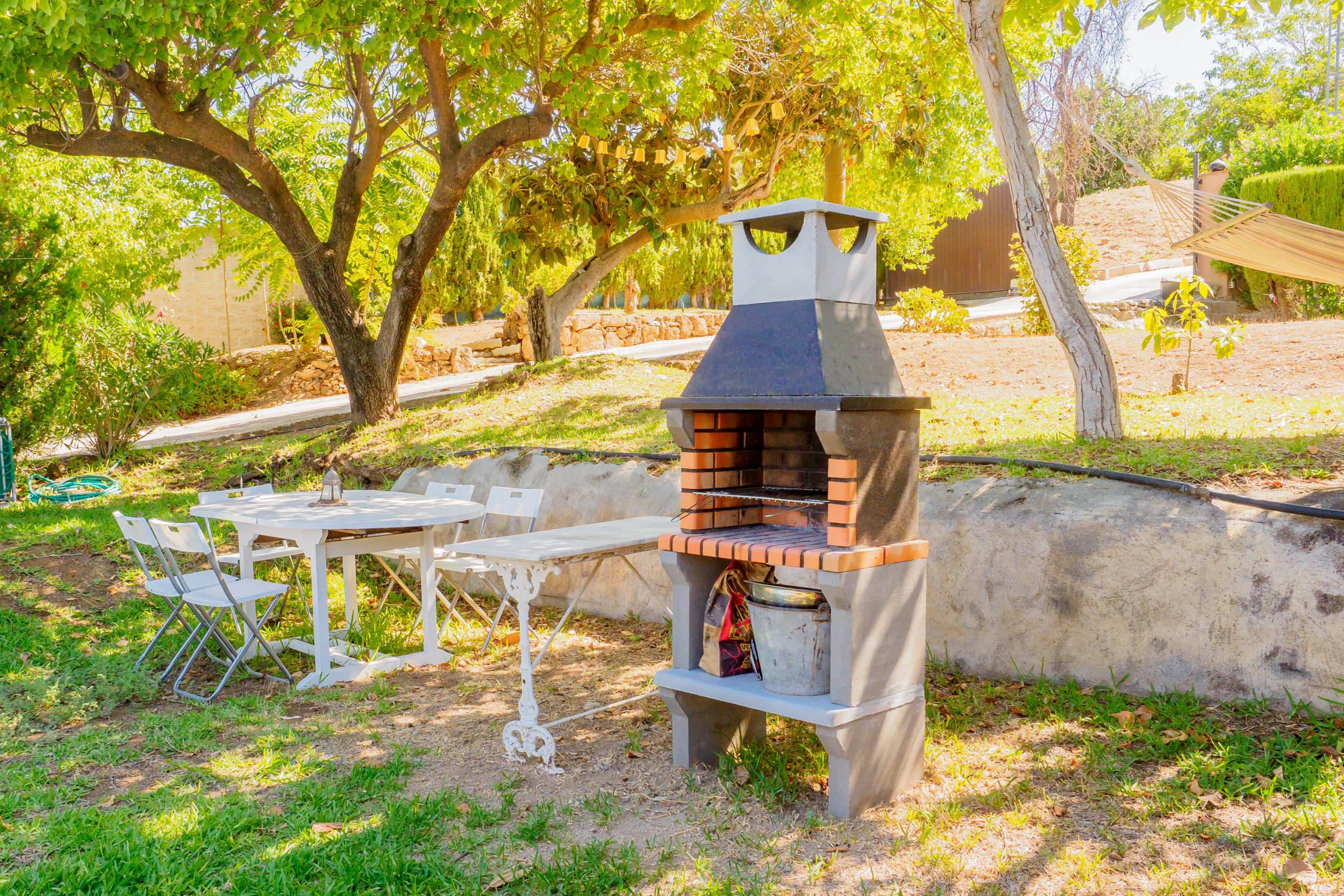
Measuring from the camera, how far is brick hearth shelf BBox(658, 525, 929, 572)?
10.7 feet

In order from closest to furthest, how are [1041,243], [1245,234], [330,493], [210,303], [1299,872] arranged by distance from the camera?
[1299,872]
[1245,234]
[1041,243]
[330,493]
[210,303]

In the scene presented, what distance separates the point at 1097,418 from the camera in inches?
212

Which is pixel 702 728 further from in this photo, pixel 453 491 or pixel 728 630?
pixel 453 491

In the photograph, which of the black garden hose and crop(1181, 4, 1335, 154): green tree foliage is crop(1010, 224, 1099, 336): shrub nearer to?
the black garden hose

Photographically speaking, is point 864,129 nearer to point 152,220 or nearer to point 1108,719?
point 1108,719

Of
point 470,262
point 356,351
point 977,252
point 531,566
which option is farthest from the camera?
point 977,252

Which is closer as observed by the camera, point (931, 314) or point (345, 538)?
point (345, 538)

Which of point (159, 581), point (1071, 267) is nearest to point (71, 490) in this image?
point (159, 581)

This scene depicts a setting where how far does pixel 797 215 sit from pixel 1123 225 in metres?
24.2

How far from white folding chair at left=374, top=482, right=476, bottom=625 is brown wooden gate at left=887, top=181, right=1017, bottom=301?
18.3 metres

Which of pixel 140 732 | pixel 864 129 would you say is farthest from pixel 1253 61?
pixel 140 732

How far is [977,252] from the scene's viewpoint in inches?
939

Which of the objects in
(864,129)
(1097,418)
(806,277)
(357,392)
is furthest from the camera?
(864,129)

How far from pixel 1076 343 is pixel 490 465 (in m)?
4.11
